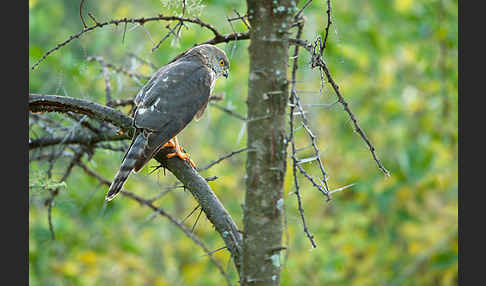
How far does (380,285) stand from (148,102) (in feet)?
15.5

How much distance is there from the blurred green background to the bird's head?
56.6 inches

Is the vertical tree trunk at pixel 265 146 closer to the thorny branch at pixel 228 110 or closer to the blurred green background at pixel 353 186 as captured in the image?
the thorny branch at pixel 228 110

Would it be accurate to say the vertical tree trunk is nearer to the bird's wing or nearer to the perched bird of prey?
the perched bird of prey

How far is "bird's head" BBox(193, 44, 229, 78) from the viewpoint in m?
4.08

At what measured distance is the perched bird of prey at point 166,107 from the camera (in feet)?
9.02

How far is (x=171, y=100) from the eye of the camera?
3.30 m

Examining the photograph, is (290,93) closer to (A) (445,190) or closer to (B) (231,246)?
(B) (231,246)

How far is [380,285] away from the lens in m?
6.60

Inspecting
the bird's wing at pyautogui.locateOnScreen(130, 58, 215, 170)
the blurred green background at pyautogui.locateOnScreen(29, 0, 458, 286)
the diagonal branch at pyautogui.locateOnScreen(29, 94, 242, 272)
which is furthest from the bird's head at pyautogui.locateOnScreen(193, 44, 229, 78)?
the blurred green background at pyautogui.locateOnScreen(29, 0, 458, 286)

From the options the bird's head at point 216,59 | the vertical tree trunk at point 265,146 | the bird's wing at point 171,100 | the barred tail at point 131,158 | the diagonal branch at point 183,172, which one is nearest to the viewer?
the vertical tree trunk at point 265,146

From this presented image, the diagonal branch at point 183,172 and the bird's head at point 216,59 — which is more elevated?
the bird's head at point 216,59

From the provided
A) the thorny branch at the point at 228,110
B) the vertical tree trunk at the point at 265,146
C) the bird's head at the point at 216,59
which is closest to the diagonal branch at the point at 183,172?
the thorny branch at the point at 228,110

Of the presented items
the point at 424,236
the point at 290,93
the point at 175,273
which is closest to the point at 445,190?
the point at 424,236

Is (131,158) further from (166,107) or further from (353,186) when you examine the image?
(353,186)
